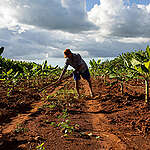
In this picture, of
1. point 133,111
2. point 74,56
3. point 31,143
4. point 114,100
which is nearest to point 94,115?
point 133,111

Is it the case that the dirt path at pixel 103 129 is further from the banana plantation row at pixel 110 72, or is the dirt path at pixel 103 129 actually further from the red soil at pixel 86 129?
the banana plantation row at pixel 110 72

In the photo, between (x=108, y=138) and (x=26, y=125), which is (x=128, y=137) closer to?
(x=108, y=138)

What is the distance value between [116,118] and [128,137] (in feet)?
2.32

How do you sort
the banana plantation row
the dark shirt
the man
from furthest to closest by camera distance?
the dark shirt
the man
the banana plantation row

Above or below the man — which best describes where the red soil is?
below

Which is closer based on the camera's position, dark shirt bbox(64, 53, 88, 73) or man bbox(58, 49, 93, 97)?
man bbox(58, 49, 93, 97)

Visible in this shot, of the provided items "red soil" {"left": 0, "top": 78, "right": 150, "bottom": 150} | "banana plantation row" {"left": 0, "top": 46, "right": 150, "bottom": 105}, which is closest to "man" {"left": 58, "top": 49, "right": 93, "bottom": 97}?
"banana plantation row" {"left": 0, "top": 46, "right": 150, "bottom": 105}

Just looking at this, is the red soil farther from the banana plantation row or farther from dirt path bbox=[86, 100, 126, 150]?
the banana plantation row

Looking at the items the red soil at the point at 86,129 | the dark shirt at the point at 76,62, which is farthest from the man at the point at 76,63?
the red soil at the point at 86,129

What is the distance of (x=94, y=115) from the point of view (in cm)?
337

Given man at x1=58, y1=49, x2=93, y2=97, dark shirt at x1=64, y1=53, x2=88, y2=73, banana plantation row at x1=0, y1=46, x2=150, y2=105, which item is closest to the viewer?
banana plantation row at x1=0, y1=46, x2=150, y2=105

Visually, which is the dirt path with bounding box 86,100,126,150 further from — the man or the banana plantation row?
the man

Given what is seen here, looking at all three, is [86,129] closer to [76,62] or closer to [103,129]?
[103,129]

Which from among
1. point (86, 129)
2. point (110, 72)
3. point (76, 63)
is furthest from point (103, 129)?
point (110, 72)
